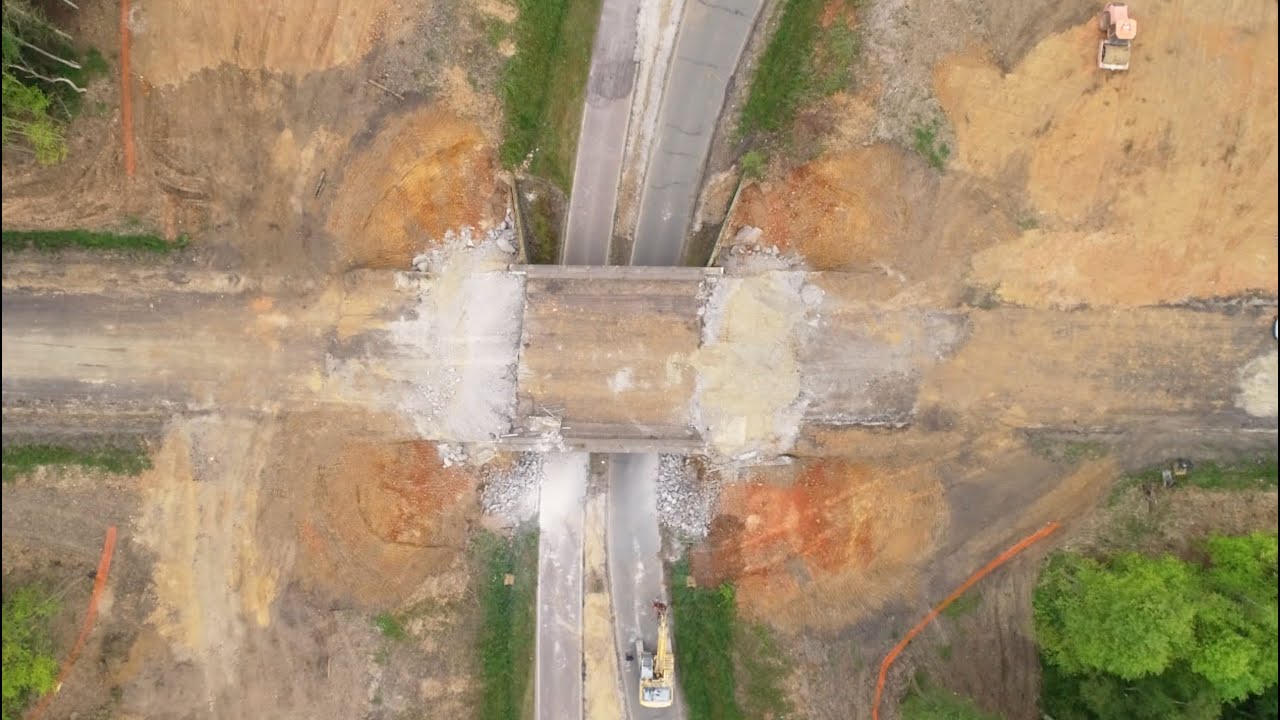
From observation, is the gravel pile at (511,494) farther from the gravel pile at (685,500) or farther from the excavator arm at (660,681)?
the excavator arm at (660,681)

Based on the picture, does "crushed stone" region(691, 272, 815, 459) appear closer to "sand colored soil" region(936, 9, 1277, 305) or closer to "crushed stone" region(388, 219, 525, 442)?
"crushed stone" region(388, 219, 525, 442)

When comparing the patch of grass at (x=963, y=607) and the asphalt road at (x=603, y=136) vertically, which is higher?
the asphalt road at (x=603, y=136)

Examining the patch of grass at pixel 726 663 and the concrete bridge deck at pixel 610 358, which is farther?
the patch of grass at pixel 726 663

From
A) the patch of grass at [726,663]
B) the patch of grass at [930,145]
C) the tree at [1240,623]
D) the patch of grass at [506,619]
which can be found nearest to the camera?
the tree at [1240,623]

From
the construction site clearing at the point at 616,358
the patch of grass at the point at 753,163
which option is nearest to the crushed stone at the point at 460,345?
the construction site clearing at the point at 616,358

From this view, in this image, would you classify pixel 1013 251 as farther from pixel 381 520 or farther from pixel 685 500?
pixel 381 520

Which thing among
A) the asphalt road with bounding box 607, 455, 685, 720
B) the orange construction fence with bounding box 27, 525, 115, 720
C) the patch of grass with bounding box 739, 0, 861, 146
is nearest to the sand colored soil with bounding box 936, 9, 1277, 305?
the patch of grass with bounding box 739, 0, 861, 146

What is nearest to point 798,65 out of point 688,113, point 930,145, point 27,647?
point 688,113
